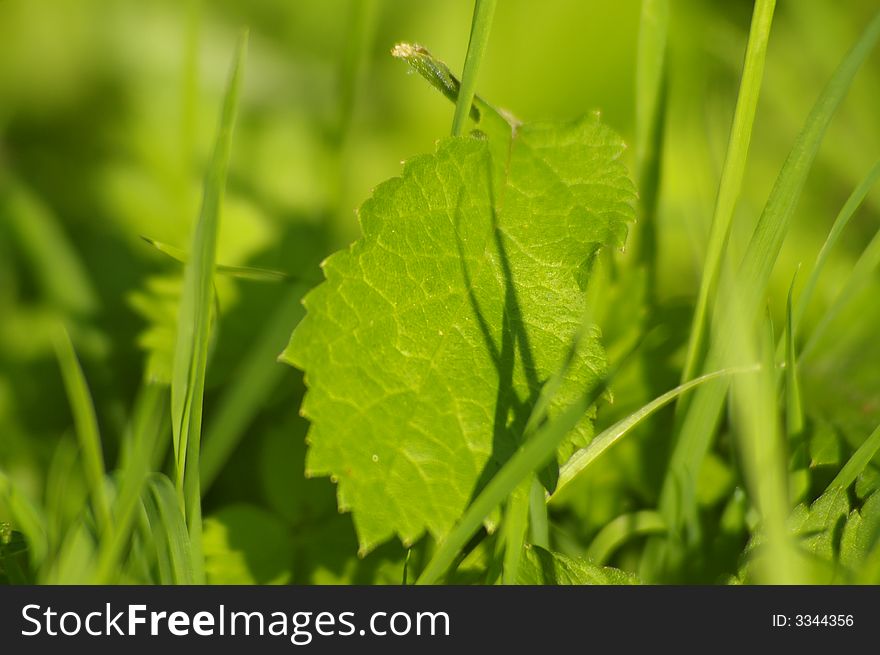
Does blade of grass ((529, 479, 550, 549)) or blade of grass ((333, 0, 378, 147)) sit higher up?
blade of grass ((333, 0, 378, 147))

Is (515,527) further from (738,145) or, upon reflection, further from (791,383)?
(738,145)

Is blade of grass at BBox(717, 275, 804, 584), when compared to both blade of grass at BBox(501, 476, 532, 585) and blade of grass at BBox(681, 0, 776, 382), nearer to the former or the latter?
blade of grass at BBox(681, 0, 776, 382)

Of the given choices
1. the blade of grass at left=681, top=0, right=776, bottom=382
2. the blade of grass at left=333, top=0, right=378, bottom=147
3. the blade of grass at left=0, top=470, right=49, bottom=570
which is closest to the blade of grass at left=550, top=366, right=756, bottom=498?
the blade of grass at left=681, top=0, right=776, bottom=382

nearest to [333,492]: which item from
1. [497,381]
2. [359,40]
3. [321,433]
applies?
[321,433]

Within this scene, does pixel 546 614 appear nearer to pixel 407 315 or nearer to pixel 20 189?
pixel 407 315

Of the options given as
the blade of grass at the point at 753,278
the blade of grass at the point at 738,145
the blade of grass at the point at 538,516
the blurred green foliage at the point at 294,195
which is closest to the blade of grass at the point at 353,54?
the blurred green foliage at the point at 294,195

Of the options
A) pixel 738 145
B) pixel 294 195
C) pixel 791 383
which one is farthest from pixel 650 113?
pixel 294 195

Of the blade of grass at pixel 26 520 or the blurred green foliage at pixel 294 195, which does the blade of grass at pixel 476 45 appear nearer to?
the blurred green foliage at pixel 294 195
